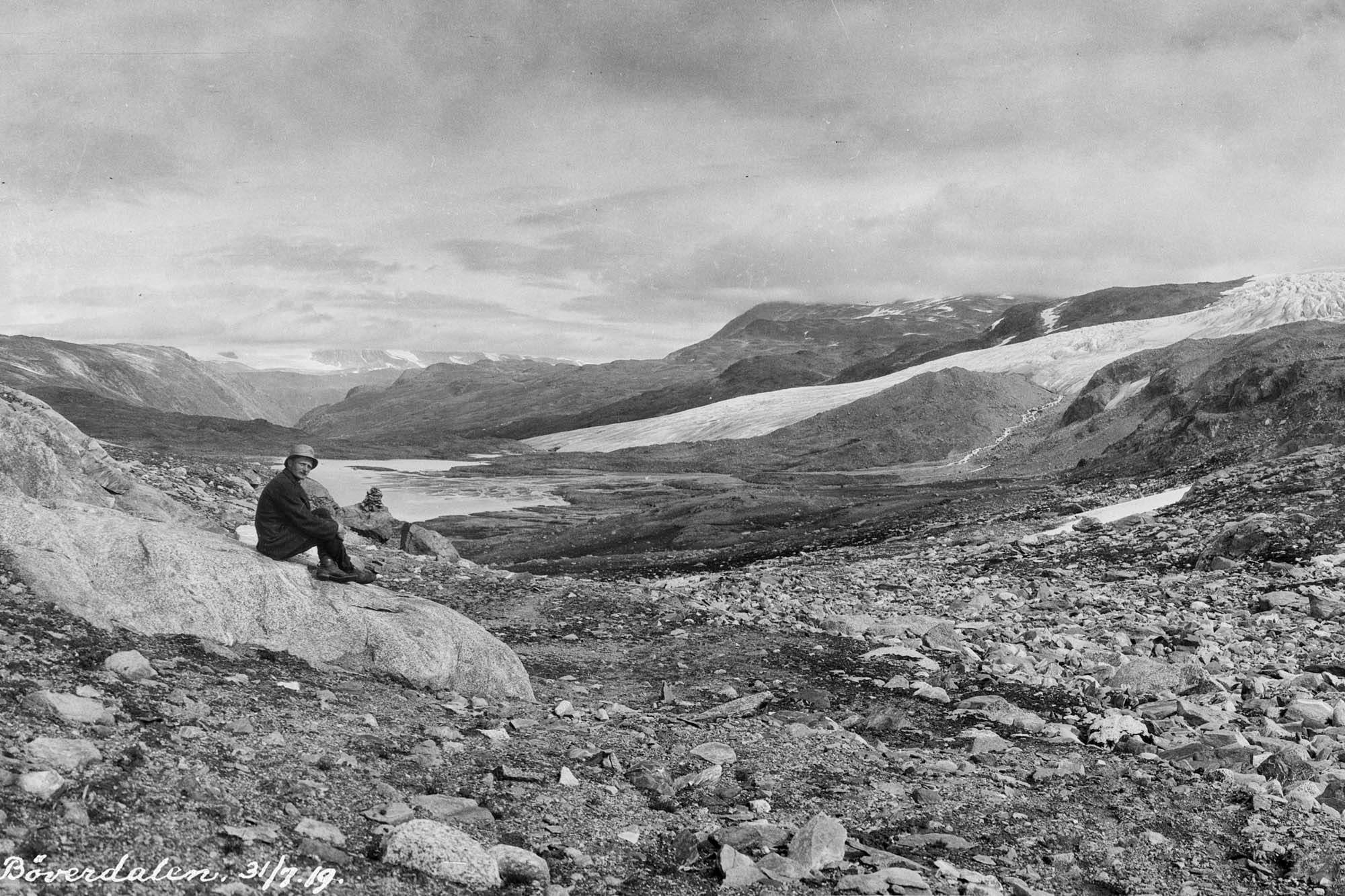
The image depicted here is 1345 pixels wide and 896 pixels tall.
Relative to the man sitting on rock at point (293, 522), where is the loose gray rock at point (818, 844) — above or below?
below

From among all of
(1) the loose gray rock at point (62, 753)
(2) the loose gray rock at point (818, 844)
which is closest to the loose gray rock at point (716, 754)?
(2) the loose gray rock at point (818, 844)

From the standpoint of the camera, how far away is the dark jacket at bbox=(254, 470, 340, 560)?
42.0 ft

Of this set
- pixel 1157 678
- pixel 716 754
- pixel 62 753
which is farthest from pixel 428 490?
pixel 62 753

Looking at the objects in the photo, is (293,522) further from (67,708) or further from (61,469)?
(61,469)

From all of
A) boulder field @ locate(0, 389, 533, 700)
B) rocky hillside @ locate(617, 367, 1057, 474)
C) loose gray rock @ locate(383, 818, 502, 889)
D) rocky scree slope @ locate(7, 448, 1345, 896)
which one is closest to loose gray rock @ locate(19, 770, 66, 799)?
rocky scree slope @ locate(7, 448, 1345, 896)

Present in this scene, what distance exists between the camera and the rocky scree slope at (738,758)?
7074mm

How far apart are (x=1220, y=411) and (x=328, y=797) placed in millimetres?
71824

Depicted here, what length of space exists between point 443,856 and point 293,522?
288 inches

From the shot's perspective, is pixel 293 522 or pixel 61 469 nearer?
pixel 293 522

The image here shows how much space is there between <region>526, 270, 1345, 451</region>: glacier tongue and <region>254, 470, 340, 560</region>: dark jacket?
511ft

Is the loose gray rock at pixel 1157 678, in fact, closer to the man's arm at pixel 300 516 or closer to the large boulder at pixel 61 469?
the man's arm at pixel 300 516

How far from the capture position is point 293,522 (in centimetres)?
1284

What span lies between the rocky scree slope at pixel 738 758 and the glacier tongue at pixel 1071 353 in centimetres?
14961

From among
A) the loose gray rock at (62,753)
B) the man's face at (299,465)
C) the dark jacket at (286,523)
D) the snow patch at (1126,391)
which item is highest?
the snow patch at (1126,391)
